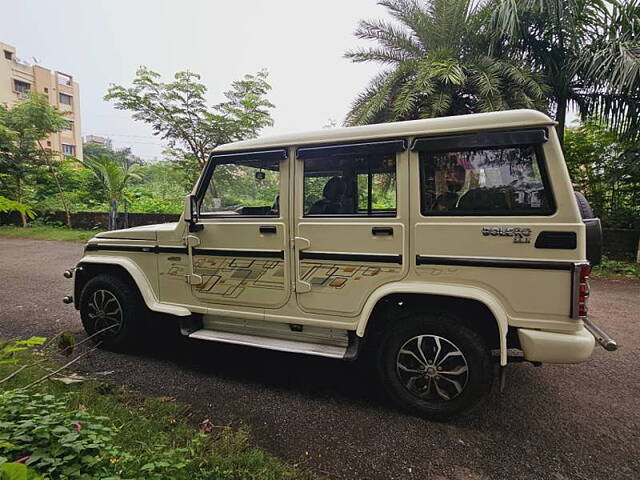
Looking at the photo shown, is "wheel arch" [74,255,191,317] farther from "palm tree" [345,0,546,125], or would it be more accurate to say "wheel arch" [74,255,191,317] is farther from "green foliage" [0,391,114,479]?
"palm tree" [345,0,546,125]

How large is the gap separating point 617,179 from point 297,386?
344 inches

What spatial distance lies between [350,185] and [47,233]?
15.1 m

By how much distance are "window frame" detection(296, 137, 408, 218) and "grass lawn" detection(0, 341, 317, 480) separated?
5.93ft

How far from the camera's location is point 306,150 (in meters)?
3.17

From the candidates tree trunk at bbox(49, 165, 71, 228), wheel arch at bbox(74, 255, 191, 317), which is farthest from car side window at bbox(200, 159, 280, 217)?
tree trunk at bbox(49, 165, 71, 228)

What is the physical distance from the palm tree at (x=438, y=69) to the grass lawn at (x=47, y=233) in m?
10.5

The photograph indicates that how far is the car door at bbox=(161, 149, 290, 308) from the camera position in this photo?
10.8 ft

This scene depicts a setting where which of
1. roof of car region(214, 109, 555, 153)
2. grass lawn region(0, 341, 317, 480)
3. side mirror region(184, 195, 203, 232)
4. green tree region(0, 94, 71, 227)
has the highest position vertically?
green tree region(0, 94, 71, 227)

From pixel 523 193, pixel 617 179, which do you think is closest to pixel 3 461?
pixel 523 193

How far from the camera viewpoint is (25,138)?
14.8 meters

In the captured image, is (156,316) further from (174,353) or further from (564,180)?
(564,180)

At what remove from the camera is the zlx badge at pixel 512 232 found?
2543mm

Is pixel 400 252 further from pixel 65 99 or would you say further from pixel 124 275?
pixel 65 99

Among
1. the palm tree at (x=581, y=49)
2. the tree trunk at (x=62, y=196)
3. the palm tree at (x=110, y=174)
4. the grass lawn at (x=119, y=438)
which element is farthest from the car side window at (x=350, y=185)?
the tree trunk at (x=62, y=196)
